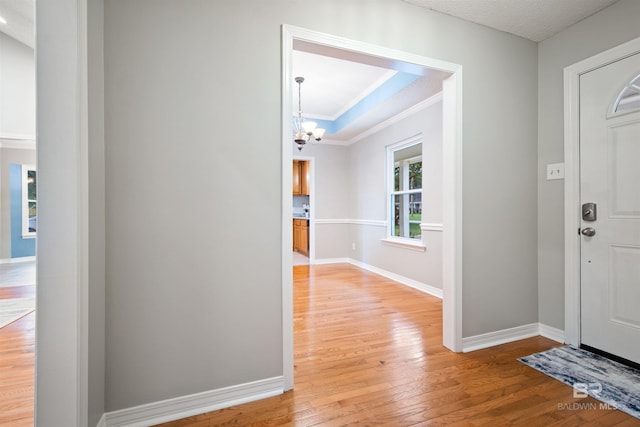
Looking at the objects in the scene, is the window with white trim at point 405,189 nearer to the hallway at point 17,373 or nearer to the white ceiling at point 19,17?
the hallway at point 17,373

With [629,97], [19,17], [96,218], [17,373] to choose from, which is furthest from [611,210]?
[19,17]

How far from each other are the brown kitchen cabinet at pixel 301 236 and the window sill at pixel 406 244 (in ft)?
8.28

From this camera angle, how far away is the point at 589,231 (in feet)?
6.98

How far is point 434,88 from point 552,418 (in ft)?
10.1

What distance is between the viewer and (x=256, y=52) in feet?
5.34

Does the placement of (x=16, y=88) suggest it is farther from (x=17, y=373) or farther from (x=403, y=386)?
(x=403, y=386)

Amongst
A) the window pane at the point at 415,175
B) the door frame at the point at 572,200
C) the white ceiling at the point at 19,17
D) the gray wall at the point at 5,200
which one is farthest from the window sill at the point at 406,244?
the gray wall at the point at 5,200

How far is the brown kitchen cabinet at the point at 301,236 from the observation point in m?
6.81

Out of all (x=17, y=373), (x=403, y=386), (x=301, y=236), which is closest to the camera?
(x=403, y=386)

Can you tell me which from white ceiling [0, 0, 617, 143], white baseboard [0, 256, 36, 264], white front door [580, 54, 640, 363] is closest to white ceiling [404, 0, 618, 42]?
white ceiling [0, 0, 617, 143]

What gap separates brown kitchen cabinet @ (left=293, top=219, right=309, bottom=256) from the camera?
6.81m

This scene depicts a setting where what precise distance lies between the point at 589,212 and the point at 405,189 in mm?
2460

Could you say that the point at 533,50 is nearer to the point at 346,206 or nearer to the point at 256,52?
the point at 256,52

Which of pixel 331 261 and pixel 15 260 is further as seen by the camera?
pixel 331 261
